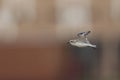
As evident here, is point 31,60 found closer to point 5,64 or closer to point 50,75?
point 5,64

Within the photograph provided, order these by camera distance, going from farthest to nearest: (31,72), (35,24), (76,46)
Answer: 1. (35,24)
2. (31,72)
3. (76,46)

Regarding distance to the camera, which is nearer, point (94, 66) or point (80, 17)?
point (94, 66)

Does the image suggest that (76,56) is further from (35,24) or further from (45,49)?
(35,24)

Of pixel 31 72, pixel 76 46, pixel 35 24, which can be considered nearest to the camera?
pixel 76 46

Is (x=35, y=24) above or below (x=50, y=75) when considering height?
above

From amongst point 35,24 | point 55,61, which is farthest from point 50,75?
point 35,24

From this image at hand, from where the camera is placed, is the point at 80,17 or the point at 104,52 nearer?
the point at 104,52

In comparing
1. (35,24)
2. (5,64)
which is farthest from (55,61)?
(35,24)

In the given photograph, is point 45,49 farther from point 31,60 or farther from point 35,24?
point 35,24
